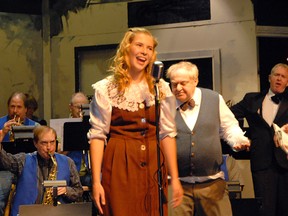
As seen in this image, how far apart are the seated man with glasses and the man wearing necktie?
57.3 inches

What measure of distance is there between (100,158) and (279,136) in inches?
90.5

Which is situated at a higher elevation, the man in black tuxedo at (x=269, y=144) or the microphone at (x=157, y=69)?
the microphone at (x=157, y=69)

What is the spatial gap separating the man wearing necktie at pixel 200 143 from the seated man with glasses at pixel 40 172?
1454mm

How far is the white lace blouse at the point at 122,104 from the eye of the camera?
3.37m

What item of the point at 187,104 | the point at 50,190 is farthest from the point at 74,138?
the point at 187,104

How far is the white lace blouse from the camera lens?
11.1 ft

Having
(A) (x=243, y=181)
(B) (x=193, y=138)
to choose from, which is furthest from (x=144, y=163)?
(A) (x=243, y=181)

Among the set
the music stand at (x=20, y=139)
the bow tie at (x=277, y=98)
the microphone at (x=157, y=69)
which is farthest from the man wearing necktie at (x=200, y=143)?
the music stand at (x=20, y=139)

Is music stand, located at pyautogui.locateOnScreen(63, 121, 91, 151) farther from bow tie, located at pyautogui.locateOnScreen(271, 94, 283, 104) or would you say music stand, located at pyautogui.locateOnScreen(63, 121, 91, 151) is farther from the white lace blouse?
the white lace blouse

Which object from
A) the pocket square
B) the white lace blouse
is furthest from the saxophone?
the white lace blouse

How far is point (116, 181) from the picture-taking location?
333 centimetres

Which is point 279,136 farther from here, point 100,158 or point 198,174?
point 100,158

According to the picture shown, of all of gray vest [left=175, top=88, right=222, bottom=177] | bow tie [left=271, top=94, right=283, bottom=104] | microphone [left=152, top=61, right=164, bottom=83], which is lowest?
gray vest [left=175, top=88, right=222, bottom=177]

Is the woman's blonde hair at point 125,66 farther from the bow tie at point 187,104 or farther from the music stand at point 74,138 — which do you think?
the music stand at point 74,138
